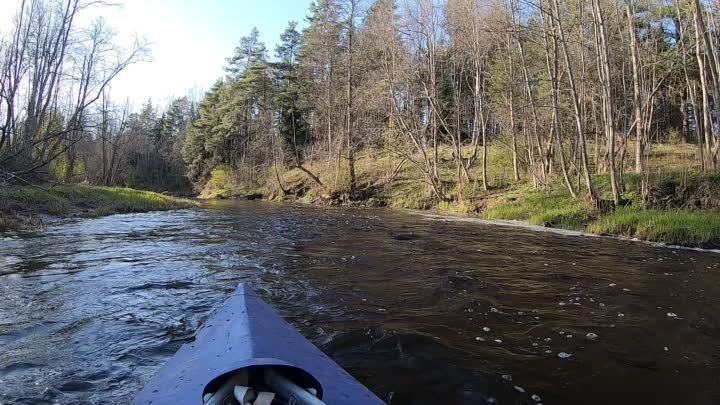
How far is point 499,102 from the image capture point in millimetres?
22672

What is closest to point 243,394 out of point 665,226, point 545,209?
point 665,226

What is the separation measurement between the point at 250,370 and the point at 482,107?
24647mm

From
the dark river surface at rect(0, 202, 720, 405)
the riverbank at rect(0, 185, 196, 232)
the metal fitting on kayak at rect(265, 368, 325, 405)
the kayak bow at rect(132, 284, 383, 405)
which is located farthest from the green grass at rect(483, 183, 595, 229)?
the riverbank at rect(0, 185, 196, 232)

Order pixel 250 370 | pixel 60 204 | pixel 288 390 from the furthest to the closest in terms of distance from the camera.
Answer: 1. pixel 60 204
2. pixel 250 370
3. pixel 288 390

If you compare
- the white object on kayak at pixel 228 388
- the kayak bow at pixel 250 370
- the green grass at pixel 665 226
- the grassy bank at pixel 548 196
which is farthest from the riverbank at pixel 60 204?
the green grass at pixel 665 226

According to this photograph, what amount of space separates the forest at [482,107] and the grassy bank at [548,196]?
0.10 metres

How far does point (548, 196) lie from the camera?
15852 millimetres

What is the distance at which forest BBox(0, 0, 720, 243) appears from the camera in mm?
12766

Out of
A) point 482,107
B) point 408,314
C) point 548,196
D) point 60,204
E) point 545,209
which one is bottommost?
point 408,314

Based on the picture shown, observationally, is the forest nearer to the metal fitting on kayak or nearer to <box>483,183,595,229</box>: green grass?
<box>483,183,595,229</box>: green grass

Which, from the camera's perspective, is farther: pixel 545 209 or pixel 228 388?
pixel 545 209

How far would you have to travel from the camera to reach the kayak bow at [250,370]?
1.87 metres

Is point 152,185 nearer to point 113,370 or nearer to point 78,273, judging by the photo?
point 78,273

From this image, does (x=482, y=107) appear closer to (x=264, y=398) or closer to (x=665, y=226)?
(x=665, y=226)
